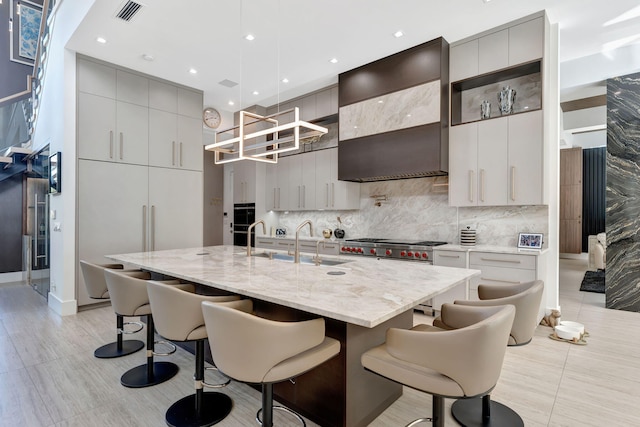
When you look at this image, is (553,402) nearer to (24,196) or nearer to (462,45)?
(462,45)

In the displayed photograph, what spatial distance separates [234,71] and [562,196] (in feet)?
30.7

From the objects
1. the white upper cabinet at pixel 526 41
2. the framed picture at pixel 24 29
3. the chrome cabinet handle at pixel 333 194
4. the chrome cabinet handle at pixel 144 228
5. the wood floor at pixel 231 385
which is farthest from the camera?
the framed picture at pixel 24 29

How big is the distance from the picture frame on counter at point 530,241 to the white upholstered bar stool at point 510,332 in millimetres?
1842

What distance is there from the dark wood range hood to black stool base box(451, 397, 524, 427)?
105 inches

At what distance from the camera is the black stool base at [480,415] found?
195 cm

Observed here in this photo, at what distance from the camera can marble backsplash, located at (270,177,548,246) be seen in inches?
157

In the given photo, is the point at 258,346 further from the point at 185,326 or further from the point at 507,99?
the point at 507,99

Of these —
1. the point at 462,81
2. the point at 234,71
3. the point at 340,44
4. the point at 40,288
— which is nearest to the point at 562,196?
the point at 462,81

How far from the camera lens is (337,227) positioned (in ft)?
19.0

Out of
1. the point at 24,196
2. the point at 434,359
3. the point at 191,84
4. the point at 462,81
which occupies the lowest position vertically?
the point at 434,359

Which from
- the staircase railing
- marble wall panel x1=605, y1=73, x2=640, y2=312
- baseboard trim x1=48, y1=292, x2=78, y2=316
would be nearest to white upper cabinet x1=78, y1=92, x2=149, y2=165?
A: baseboard trim x1=48, y1=292, x2=78, y2=316

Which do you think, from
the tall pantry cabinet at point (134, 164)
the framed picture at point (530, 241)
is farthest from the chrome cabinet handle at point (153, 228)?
the framed picture at point (530, 241)

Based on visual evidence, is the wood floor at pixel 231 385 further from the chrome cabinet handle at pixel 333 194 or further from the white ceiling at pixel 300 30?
the white ceiling at pixel 300 30

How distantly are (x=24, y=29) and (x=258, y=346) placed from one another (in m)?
8.24
